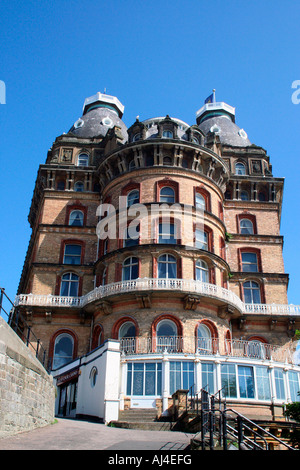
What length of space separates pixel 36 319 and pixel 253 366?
13.8 metres

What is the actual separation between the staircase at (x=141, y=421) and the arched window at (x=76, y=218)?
15738 mm

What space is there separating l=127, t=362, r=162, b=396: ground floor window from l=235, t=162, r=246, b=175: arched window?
1950 centimetres

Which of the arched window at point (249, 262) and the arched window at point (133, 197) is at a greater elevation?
the arched window at point (133, 197)

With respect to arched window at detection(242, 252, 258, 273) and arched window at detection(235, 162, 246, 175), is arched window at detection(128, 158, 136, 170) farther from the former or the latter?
arched window at detection(242, 252, 258, 273)

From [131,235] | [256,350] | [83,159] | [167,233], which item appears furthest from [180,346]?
[83,159]

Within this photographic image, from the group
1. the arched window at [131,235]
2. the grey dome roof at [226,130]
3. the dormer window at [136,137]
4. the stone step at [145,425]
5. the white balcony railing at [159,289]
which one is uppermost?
the grey dome roof at [226,130]

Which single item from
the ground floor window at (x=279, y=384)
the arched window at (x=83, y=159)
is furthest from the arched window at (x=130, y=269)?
the arched window at (x=83, y=159)

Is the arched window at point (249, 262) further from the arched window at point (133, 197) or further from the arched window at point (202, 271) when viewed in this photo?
the arched window at point (133, 197)

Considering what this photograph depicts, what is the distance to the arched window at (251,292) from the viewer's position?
1243 inches

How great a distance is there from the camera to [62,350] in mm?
28969

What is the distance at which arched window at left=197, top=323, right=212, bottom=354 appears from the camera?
83.7ft

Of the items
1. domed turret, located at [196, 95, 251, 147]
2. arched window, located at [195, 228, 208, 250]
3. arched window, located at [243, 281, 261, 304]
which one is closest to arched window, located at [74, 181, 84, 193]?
arched window, located at [195, 228, 208, 250]

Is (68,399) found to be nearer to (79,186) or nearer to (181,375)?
Result: (181,375)

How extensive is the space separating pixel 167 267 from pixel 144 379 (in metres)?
7.39
